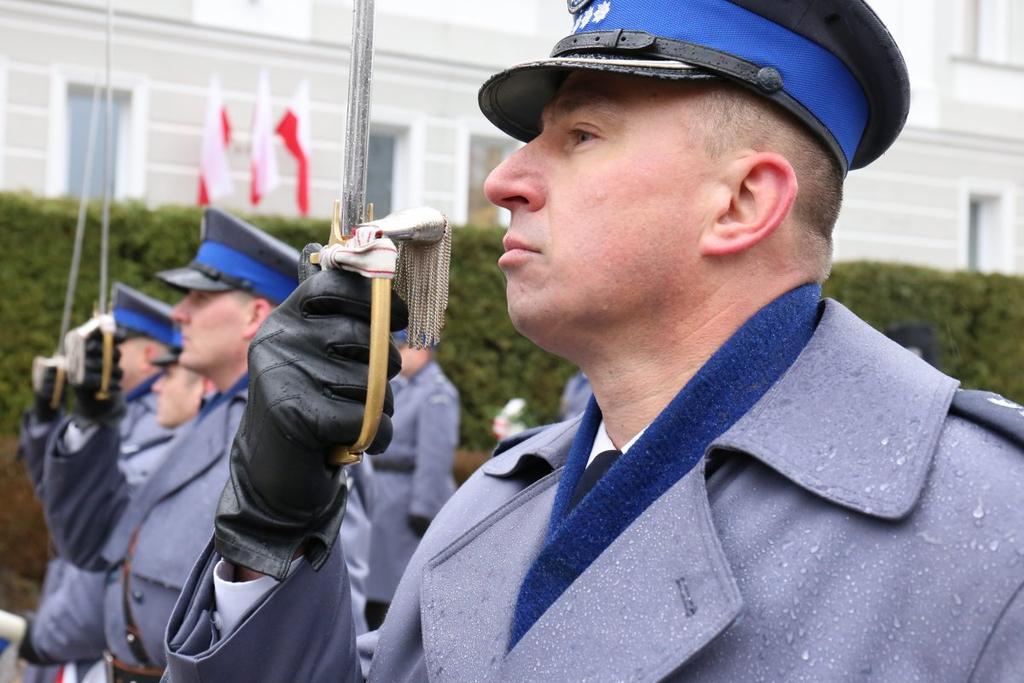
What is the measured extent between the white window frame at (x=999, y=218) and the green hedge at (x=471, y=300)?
8.18 feet

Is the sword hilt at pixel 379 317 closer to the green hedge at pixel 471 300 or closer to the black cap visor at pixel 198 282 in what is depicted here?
the black cap visor at pixel 198 282

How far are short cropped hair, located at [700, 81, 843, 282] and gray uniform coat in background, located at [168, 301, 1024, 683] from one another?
144 mm

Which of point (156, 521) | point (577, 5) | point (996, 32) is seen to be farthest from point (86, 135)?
point (996, 32)

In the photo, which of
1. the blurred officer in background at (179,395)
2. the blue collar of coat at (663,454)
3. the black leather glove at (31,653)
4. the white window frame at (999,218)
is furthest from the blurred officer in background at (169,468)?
the white window frame at (999,218)

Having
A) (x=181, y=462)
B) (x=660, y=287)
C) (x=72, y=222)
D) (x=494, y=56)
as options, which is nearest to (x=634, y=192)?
(x=660, y=287)

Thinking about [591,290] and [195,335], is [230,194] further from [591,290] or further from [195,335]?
[591,290]

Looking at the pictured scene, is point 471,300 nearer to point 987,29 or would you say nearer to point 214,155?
point 214,155

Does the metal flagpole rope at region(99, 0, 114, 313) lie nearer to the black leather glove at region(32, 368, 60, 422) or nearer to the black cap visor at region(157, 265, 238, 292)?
the black cap visor at region(157, 265, 238, 292)

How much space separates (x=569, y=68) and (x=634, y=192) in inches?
8.2

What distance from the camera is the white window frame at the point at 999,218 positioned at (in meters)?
17.4

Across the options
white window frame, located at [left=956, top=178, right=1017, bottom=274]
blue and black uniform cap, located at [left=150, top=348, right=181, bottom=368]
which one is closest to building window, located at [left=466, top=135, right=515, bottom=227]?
white window frame, located at [left=956, top=178, right=1017, bottom=274]

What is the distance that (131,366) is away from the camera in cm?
713

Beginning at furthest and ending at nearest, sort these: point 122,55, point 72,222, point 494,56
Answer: point 494,56 → point 122,55 → point 72,222

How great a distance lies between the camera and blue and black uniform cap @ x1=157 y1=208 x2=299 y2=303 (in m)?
4.13
